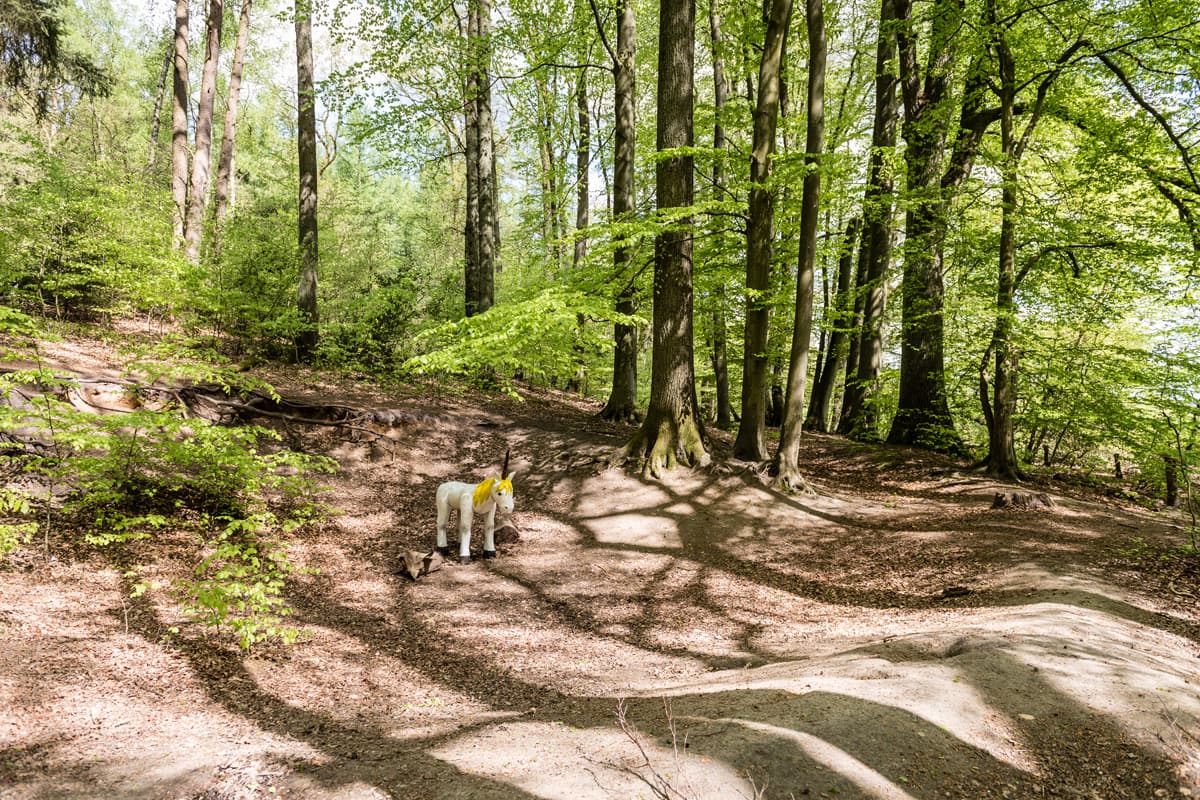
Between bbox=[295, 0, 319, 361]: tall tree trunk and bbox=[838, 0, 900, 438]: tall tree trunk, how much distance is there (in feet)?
37.1

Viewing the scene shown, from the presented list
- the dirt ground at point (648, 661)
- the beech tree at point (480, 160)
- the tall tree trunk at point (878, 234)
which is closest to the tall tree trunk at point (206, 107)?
the beech tree at point (480, 160)

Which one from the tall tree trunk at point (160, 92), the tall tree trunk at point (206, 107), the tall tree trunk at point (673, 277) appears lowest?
the tall tree trunk at point (673, 277)

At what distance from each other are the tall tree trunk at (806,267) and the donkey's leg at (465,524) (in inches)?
196

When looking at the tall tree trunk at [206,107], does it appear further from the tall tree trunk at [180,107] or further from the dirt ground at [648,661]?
the dirt ground at [648,661]

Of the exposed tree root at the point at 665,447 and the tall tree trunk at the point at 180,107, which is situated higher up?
the tall tree trunk at the point at 180,107

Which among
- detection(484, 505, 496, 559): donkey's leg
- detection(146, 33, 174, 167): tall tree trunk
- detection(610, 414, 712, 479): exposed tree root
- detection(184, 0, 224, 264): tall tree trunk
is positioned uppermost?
detection(146, 33, 174, 167): tall tree trunk

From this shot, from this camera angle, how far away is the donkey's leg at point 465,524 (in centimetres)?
672

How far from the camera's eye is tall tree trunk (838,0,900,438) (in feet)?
36.8

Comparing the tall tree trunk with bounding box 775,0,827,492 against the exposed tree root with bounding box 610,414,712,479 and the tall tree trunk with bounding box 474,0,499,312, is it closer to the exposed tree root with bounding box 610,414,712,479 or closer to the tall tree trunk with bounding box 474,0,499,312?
the exposed tree root with bounding box 610,414,712,479

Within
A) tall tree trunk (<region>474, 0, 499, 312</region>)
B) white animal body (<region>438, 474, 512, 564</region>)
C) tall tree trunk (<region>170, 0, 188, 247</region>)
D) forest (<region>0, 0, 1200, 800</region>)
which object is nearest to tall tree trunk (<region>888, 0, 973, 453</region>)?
forest (<region>0, 0, 1200, 800</region>)

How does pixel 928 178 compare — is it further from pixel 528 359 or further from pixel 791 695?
pixel 791 695

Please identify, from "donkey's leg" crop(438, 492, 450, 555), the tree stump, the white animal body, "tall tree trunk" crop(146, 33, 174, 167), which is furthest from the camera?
"tall tree trunk" crop(146, 33, 174, 167)

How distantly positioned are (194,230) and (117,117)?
23.5 meters

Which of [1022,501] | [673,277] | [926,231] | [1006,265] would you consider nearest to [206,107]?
[673,277]
